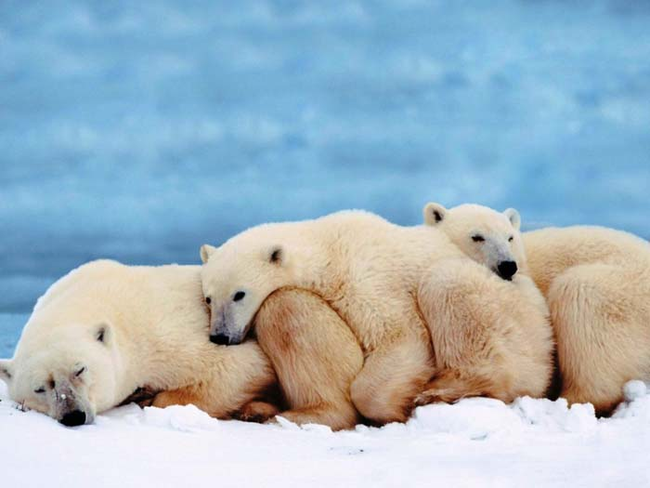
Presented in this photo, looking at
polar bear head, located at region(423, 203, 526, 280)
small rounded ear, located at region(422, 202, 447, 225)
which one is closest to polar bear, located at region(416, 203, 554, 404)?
polar bear head, located at region(423, 203, 526, 280)

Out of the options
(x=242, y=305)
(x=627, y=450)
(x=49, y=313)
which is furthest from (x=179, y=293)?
(x=627, y=450)

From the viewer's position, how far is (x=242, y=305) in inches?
277

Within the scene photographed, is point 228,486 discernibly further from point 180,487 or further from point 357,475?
point 357,475

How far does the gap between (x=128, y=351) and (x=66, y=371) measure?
2.67 ft

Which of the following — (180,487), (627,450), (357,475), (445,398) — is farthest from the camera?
(445,398)

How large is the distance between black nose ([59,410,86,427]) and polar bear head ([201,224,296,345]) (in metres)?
1.55

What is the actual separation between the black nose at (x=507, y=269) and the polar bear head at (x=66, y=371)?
355 centimetres

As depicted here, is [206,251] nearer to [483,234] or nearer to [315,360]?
[315,360]

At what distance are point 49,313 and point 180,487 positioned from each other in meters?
3.06

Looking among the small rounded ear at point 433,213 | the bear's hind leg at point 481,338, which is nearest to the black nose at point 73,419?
the bear's hind leg at point 481,338

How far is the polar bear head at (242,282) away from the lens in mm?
6957

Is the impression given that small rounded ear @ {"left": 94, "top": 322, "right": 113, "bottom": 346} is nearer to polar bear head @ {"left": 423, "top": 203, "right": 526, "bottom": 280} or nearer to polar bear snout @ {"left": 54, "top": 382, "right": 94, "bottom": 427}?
polar bear snout @ {"left": 54, "top": 382, "right": 94, "bottom": 427}

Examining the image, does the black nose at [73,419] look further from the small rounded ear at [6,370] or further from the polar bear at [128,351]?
the small rounded ear at [6,370]

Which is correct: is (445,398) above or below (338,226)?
below
